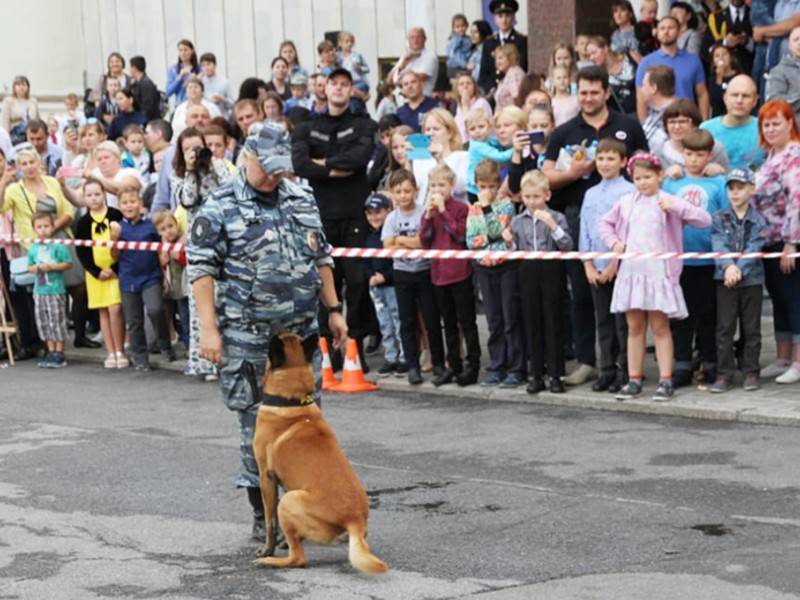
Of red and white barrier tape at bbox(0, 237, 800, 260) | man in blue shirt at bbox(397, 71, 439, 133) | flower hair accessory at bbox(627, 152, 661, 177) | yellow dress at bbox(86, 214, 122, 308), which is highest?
man in blue shirt at bbox(397, 71, 439, 133)

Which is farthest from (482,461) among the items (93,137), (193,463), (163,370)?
(93,137)

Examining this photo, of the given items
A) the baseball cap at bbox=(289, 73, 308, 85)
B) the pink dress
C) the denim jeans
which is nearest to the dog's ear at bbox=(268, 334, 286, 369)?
the pink dress

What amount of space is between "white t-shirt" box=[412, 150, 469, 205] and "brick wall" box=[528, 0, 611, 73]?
3.63 meters

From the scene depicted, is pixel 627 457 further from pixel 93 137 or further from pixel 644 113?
pixel 93 137

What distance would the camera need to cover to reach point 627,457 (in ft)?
33.5

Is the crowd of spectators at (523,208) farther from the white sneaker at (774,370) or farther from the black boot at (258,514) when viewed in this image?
the black boot at (258,514)

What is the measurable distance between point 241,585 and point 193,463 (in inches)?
117

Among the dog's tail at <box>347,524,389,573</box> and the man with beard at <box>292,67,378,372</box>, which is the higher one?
the man with beard at <box>292,67,378,372</box>

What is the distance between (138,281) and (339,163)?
93.1 inches

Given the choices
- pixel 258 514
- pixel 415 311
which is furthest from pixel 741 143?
pixel 258 514

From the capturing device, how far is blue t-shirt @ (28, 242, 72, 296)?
51.5 ft

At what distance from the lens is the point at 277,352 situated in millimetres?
7879

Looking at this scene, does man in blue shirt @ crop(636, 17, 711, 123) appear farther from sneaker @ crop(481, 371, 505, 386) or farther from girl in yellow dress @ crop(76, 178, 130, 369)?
girl in yellow dress @ crop(76, 178, 130, 369)

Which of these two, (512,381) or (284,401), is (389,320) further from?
(284,401)
